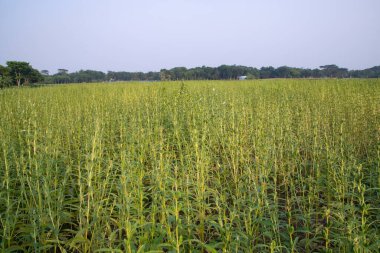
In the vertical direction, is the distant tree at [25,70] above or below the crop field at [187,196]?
above

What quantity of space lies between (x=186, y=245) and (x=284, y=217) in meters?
1.45

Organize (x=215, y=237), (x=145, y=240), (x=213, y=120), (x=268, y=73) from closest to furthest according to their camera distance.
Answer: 1. (x=145, y=240)
2. (x=215, y=237)
3. (x=213, y=120)
4. (x=268, y=73)

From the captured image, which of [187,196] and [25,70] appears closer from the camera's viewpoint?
[187,196]

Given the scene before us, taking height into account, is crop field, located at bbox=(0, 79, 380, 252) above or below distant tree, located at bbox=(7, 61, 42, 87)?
below

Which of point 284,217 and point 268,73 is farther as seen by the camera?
point 268,73

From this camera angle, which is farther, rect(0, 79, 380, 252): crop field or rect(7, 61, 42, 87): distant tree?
rect(7, 61, 42, 87): distant tree

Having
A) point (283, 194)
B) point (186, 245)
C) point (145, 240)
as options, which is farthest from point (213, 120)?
point (145, 240)

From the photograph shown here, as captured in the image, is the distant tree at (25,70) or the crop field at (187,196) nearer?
the crop field at (187,196)

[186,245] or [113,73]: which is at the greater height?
[113,73]

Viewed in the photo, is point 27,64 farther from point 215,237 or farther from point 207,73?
point 215,237

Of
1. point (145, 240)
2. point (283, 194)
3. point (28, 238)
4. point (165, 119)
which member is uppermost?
point (165, 119)

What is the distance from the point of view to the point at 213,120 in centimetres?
486

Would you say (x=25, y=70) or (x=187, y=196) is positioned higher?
(x=25, y=70)

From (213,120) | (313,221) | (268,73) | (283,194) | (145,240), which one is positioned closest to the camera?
(145,240)
